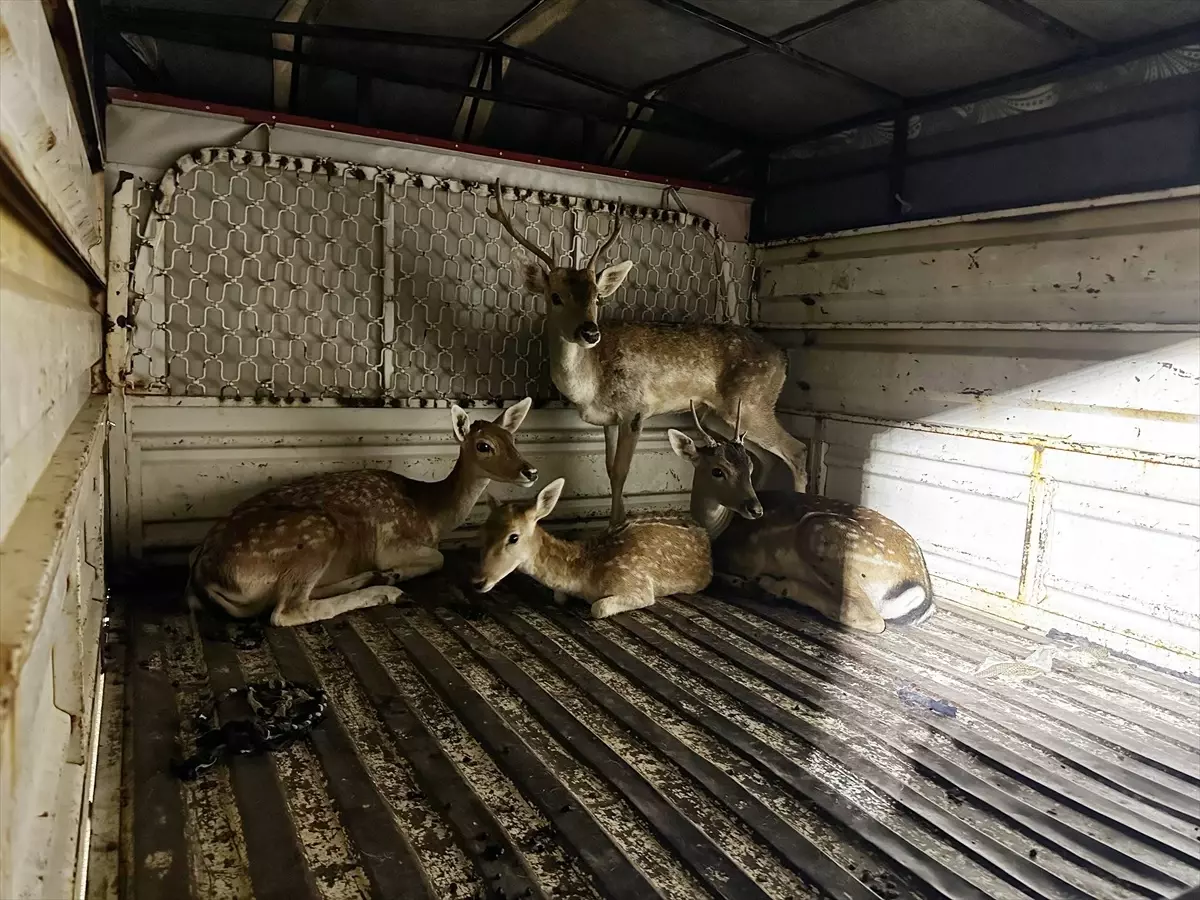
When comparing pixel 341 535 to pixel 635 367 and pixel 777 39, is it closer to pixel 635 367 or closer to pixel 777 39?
pixel 635 367

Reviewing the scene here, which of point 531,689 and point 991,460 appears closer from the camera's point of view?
point 531,689

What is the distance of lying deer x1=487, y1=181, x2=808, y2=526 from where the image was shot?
15.5 ft

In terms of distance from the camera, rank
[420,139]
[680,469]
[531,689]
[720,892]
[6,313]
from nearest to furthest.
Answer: [6,313], [720,892], [531,689], [420,139], [680,469]

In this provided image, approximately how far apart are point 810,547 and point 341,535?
2.39m

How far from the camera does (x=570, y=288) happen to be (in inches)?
183

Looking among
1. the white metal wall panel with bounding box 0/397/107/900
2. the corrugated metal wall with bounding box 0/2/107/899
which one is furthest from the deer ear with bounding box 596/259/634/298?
the white metal wall panel with bounding box 0/397/107/900

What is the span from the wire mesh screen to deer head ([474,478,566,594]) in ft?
4.57

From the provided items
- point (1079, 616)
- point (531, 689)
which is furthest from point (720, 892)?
point (1079, 616)

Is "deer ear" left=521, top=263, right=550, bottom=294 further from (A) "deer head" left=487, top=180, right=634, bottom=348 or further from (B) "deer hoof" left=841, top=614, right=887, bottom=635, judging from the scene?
(B) "deer hoof" left=841, top=614, right=887, bottom=635

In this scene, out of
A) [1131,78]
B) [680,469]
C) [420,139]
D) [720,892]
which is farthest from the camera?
[680,469]

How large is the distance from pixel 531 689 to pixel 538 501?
3.30 feet

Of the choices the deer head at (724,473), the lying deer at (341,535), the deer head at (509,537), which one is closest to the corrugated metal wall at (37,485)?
the lying deer at (341,535)

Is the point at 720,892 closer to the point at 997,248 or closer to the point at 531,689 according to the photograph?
the point at 531,689

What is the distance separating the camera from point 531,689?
121 inches
